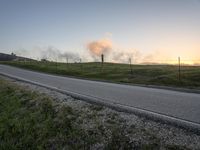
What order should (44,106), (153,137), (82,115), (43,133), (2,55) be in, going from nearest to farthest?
(153,137) < (43,133) < (82,115) < (44,106) < (2,55)

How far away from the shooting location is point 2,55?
14162 centimetres

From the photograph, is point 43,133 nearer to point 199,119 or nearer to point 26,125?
point 26,125

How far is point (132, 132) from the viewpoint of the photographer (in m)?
6.11

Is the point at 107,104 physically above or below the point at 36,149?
above

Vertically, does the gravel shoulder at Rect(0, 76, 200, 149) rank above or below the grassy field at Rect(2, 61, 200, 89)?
below

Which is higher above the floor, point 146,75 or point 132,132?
point 146,75

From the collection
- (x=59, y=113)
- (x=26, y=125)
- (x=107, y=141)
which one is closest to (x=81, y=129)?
(x=107, y=141)

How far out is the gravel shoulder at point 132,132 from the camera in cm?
528

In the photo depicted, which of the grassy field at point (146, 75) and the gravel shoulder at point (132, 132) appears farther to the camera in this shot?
the grassy field at point (146, 75)

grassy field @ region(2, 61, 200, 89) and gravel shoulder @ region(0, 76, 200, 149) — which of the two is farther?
grassy field @ region(2, 61, 200, 89)

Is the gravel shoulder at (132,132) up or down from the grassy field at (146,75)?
down

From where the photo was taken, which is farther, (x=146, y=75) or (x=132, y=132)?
(x=146, y=75)

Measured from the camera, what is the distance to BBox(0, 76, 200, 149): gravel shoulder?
5.28 meters

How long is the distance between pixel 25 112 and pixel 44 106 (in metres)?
0.92
